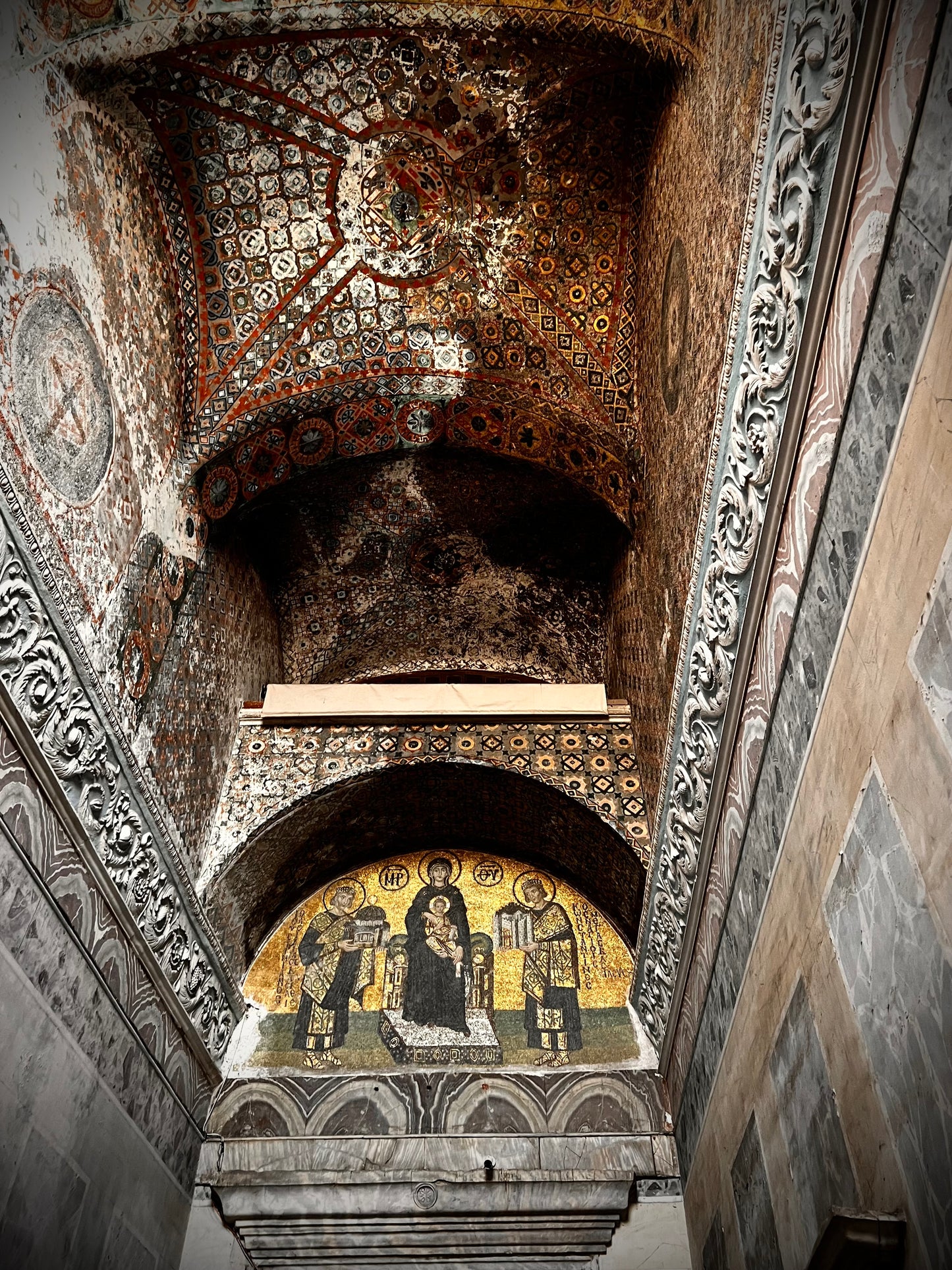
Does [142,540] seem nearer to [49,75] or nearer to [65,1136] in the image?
[49,75]

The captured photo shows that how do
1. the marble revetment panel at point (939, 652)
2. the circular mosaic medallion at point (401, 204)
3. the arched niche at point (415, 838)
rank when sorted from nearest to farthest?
the marble revetment panel at point (939, 652)
the circular mosaic medallion at point (401, 204)
the arched niche at point (415, 838)

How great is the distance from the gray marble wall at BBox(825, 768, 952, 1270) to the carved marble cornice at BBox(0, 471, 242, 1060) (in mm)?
2865

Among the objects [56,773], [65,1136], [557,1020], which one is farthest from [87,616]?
[557,1020]

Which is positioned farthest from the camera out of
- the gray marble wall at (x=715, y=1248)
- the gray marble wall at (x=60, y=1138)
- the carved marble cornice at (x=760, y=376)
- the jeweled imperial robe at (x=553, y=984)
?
the jeweled imperial robe at (x=553, y=984)

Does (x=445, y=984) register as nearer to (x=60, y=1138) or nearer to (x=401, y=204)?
(x=60, y=1138)

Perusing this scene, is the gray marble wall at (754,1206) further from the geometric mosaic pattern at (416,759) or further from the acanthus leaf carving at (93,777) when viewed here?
the acanthus leaf carving at (93,777)

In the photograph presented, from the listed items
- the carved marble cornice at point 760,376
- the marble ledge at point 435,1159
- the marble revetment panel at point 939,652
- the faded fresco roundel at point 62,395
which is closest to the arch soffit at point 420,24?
the faded fresco roundel at point 62,395

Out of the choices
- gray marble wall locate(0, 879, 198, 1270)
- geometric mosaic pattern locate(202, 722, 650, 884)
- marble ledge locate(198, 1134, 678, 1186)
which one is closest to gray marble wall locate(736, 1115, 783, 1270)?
marble ledge locate(198, 1134, 678, 1186)

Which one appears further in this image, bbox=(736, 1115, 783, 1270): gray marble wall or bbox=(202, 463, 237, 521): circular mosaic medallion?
bbox=(202, 463, 237, 521): circular mosaic medallion

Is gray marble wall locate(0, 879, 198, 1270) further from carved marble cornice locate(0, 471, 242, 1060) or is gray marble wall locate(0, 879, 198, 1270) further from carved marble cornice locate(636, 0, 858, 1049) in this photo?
carved marble cornice locate(636, 0, 858, 1049)

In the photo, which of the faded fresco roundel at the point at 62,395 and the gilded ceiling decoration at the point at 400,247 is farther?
the gilded ceiling decoration at the point at 400,247

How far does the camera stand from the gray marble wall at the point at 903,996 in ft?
6.33

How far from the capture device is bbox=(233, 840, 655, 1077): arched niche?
17.5 feet

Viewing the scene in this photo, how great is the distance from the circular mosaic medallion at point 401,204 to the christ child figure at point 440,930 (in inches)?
162
